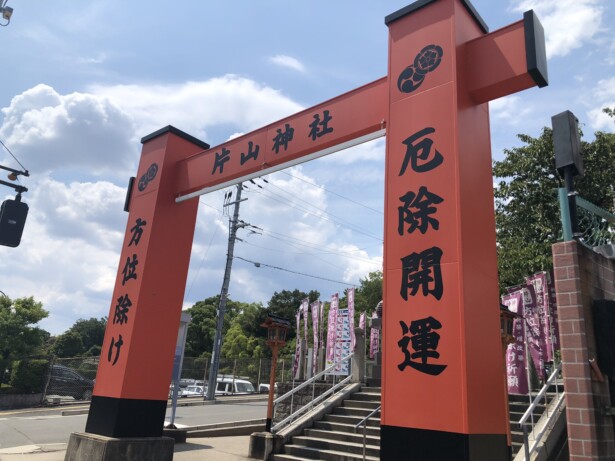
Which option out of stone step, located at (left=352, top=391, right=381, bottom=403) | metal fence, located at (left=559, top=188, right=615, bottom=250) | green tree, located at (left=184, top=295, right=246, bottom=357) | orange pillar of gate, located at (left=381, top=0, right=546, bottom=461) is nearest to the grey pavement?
stone step, located at (left=352, top=391, right=381, bottom=403)

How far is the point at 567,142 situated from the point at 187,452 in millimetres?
8889

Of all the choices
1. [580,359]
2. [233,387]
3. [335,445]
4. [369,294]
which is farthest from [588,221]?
[369,294]

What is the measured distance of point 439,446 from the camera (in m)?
4.29

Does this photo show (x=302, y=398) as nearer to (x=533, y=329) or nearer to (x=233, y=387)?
(x=533, y=329)

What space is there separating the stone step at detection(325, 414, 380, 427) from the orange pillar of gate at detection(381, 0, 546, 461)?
557cm

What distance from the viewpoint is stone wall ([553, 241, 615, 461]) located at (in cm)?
449

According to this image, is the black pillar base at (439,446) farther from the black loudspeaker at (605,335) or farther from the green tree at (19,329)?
the green tree at (19,329)

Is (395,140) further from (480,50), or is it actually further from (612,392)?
(612,392)

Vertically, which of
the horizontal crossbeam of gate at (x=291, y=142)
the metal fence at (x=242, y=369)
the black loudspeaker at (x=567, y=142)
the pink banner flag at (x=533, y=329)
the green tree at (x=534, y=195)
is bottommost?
the metal fence at (x=242, y=369)

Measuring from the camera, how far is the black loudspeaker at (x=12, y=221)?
6.85 m

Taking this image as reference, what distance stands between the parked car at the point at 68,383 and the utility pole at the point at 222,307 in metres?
5.72

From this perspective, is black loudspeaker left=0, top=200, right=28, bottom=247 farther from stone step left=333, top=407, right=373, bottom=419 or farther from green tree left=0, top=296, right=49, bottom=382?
green tree left=0, top=296, right=49, bottom=382

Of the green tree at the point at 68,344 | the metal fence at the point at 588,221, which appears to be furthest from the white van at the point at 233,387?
the green tree at the point at 68,344

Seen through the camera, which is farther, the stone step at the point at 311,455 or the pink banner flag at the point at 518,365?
the pink banner flag at the point at 518,365
